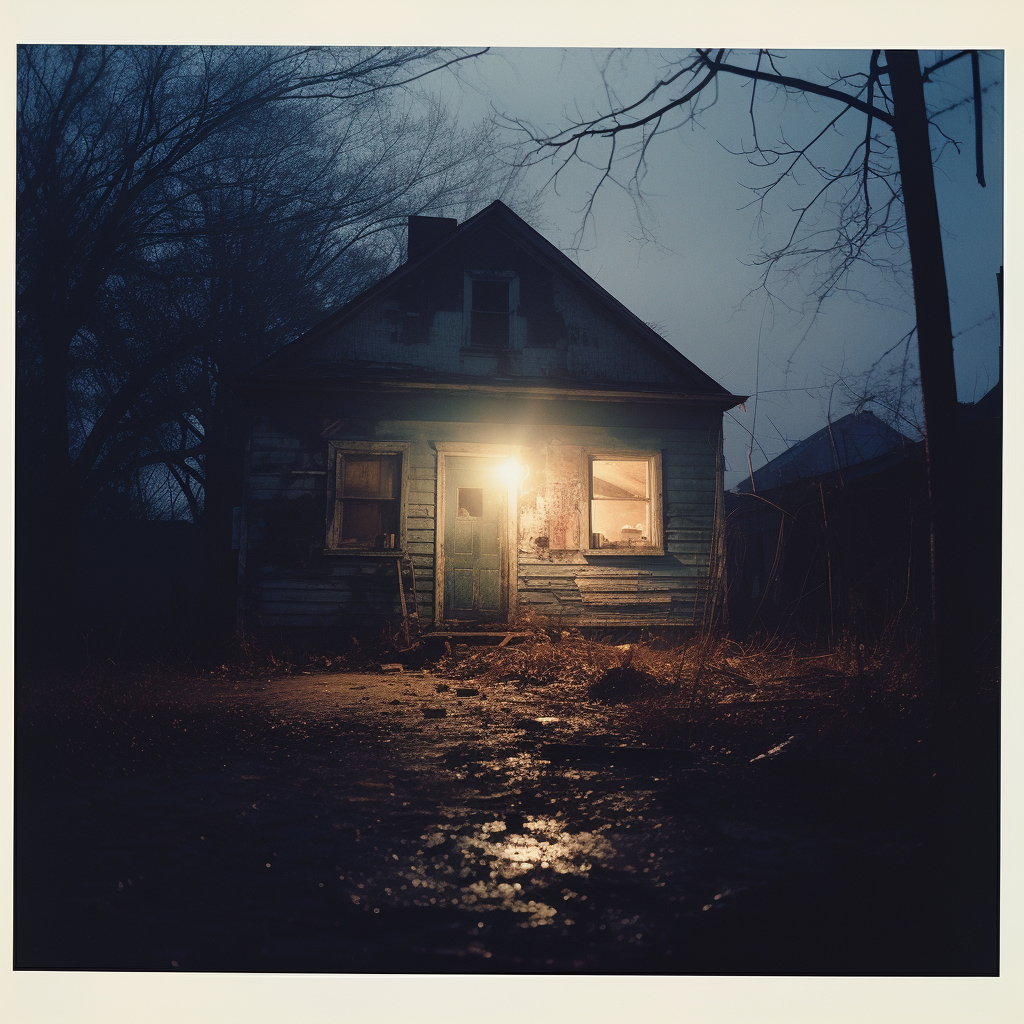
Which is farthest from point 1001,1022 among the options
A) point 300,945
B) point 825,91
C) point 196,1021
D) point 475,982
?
point 825,91

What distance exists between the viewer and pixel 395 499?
888 cm

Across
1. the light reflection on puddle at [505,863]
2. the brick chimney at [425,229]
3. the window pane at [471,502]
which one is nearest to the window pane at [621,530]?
the window pane at [471,502]

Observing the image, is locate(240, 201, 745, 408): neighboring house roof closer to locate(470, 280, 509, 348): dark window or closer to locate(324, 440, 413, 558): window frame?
locate(470, 280, 509, 348): dark window

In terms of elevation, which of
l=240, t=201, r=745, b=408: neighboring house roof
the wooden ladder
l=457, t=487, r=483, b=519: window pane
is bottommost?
the wooden ladder

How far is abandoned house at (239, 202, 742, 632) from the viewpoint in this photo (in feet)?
28.2

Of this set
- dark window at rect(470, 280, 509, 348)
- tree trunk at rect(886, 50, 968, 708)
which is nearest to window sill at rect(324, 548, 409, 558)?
dark window at rect(470, 280, 509, 348)

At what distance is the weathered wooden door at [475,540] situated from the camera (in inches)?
349

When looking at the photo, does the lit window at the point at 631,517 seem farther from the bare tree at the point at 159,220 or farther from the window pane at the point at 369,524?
the bare tree at the point at 159,220

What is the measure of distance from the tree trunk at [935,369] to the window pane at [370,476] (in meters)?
6.15

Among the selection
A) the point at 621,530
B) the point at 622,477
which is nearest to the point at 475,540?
the point at 621,530

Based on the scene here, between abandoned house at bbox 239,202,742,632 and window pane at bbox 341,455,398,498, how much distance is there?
25 millimetres

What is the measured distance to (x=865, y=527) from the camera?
35.6 feet

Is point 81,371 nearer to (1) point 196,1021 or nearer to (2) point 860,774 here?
(1) point 196,1021

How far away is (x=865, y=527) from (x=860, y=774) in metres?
8.34
